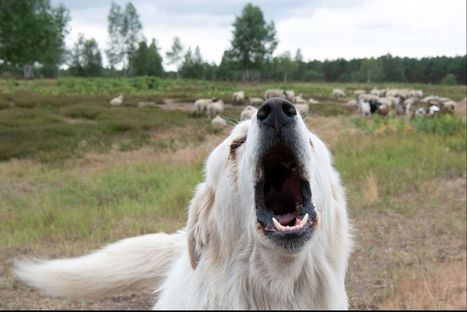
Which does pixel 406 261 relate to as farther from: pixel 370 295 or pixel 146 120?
pixel 146 120

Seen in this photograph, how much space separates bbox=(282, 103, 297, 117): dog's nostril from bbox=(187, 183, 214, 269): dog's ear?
24.0 inches

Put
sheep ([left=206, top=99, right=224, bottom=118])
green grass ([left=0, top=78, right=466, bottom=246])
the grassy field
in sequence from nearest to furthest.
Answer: the grassy field < green grass ([left=0, top=78, right=466, bottom=246]) < sheep ([left=206, top=99, right=224, bottom=118])

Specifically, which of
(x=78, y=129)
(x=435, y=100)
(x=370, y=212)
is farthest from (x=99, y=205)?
(x=435, y=100)

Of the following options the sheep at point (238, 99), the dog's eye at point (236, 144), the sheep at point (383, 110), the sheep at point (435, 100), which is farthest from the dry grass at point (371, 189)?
the sheep at point (238, 99)

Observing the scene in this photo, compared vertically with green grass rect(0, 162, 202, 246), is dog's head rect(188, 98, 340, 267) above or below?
above

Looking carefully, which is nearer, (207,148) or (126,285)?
(126,285)

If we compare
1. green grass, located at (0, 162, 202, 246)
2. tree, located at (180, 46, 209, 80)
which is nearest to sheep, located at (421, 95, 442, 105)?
green grass, located at (0, 162, 202, 246)

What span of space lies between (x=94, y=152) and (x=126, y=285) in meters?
11.1

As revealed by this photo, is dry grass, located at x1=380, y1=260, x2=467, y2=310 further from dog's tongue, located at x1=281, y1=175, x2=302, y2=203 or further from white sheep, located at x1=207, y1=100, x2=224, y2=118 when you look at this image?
white sheep, located at x1=207, y1=100, x2=224, y2=118

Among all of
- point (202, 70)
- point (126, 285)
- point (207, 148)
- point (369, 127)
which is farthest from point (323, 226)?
point (202, 70)

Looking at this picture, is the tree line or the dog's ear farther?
the tree line

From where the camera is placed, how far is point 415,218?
7254 mm

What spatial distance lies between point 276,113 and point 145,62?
7251 cm

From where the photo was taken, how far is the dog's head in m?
2.31
